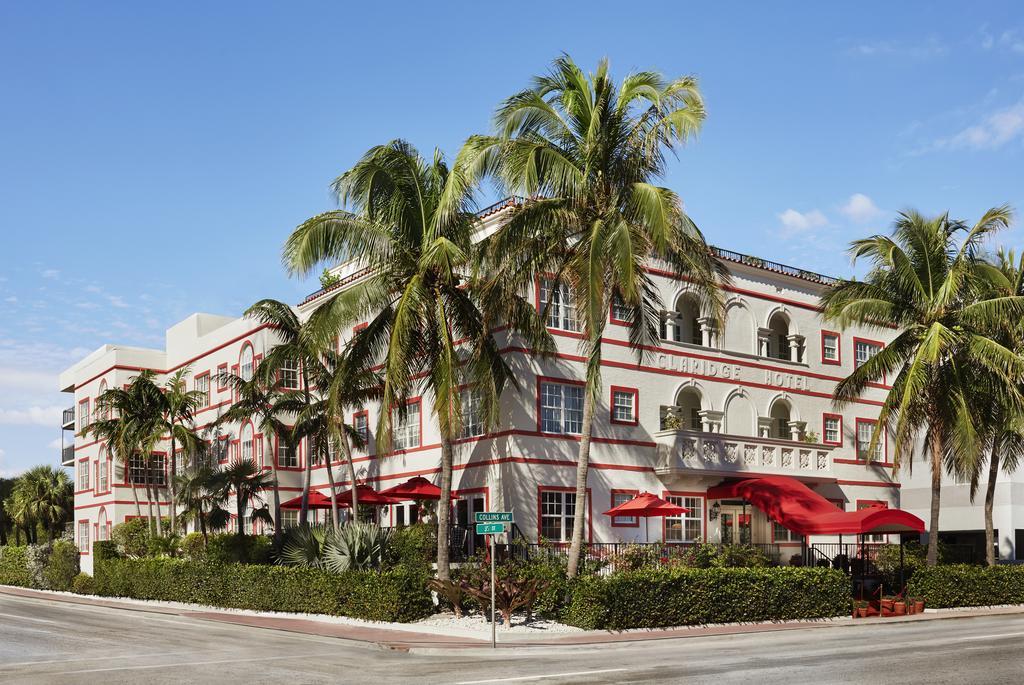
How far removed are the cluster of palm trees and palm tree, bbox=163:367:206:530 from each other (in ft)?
71.6

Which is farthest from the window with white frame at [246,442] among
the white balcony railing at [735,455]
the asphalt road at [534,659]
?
the white balcony railing at [735,455]

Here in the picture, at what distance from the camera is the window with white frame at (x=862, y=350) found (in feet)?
141

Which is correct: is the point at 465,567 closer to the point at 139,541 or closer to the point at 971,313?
the point at 971,313

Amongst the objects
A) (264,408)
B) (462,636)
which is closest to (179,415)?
(264,408)

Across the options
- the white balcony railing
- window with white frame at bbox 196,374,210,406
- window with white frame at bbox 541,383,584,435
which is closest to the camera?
window with white frame at bbox 541,383,584,435

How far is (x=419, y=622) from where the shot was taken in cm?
2550

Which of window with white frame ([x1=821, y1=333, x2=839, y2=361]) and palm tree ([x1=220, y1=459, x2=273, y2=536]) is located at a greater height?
window with white frame ([x1=821, y1=333, x2=839, y2=361])

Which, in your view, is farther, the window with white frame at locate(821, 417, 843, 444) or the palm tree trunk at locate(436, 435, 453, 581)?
the window with white frame at locate(821, 417, 843, 444)

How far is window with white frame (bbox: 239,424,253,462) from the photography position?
150ft

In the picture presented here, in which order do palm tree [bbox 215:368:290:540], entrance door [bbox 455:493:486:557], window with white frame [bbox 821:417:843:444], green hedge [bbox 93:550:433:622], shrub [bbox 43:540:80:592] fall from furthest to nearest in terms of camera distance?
shrub [bbox 43:540:80:592], window with white frame [bbox 821:417:843:444], palm tree [bbox 215:368:290:540], entrance door [bbox 455:493:486:557], green hedge [bbox 93:550:433:622]

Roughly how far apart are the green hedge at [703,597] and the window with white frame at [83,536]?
39668 mm

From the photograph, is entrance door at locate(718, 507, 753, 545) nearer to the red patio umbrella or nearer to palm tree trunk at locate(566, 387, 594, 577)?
the red patio umbrella

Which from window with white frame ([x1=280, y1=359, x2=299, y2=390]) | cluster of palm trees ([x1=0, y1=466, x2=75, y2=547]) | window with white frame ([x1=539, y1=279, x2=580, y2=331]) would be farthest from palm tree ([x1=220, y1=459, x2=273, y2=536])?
cluster of palm trees ([x1=0, y1=466, x2=75, y2=547])

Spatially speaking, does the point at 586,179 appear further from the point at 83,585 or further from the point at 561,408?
the point at 83,585
